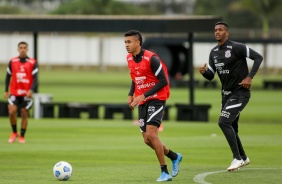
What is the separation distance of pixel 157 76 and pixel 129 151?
19.6 feet

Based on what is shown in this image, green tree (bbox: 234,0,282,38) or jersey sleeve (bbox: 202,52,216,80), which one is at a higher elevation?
jersey sleeve (bbox: 202,52,216,80)

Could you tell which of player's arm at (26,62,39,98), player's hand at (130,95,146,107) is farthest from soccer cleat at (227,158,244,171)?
player's arm at (26,62,39,98)

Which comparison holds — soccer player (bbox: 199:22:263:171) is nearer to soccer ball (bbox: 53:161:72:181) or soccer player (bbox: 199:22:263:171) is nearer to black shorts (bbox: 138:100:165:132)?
black shorts (bbox: 138:100:165:132)

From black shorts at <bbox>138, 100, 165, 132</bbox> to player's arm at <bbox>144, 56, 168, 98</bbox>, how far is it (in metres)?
0.24

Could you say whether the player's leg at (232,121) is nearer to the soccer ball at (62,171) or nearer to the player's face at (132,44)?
the player's face at (132,44)

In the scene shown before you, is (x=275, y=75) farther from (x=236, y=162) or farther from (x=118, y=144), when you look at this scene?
(x=236, y=162)

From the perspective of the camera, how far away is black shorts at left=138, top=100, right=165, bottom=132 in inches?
580

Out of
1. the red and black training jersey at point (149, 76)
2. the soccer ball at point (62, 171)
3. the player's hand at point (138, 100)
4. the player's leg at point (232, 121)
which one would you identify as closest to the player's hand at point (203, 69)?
the player's leg at point (232, 121)

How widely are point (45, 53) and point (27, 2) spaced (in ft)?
76.1

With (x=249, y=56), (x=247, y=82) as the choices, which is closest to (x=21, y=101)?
(x=249, y=56)

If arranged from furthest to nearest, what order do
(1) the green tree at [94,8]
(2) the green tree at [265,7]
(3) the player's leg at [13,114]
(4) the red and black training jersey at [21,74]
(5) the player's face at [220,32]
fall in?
1. (1) the green tree at [94,8]
2. (2) the green tree at [265,7]
3. (4) the red and black training jersey at [21,74]
4. (3) the player's leg at [13,114]
5. (5) the player's face at [220,32]

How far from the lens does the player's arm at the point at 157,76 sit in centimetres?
1464

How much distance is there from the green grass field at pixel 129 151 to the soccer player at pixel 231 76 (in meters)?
0.63

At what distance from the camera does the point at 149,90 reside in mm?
14672
